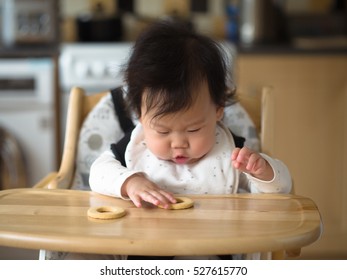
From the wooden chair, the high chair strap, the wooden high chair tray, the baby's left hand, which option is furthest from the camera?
the high chair strap

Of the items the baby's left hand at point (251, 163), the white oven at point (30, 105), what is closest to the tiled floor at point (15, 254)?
the white oven at point (30, 105)

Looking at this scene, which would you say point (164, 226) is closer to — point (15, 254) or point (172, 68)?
point (172, 68)

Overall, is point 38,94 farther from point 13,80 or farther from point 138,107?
point 138,107

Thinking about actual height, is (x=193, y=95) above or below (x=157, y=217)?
above

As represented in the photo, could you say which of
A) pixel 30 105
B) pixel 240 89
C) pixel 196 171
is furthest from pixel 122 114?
pixel 30 105

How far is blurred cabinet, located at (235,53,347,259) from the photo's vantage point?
8.92 ft

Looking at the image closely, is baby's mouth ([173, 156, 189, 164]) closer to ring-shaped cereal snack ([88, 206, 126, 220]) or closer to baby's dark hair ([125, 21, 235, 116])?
baby's dark hair ([125, 21, 235, 116])

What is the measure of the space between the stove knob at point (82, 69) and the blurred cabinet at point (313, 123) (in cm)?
65

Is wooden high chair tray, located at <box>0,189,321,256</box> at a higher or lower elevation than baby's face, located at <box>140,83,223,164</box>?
lower

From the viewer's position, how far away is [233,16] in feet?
10.2

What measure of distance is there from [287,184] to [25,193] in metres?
0.52

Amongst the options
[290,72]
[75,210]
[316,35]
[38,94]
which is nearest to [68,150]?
[75,210]

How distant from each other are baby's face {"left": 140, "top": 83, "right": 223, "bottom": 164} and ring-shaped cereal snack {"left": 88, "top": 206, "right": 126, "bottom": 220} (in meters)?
0.20

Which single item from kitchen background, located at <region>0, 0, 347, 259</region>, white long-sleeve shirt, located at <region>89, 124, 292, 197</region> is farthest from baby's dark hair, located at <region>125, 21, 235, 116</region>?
kitchen background, located at <region>0, 0, 347, 259</region>
